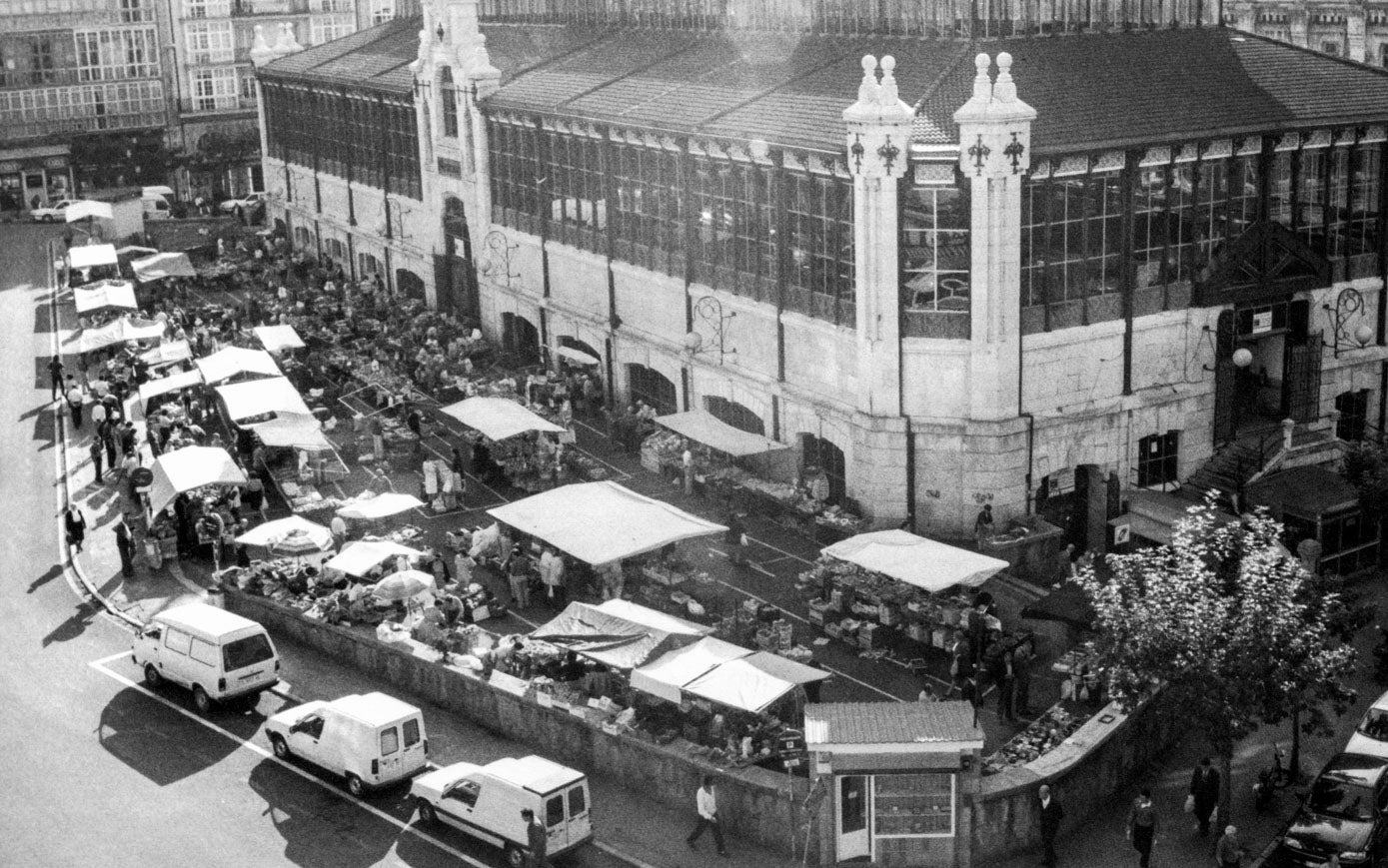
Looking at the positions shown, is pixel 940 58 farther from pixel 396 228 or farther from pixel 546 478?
pixel 396 228

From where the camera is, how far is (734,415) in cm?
5331

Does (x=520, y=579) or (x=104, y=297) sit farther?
(x=104, y=297)

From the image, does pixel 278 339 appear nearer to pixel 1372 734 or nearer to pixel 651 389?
pixel 651 389

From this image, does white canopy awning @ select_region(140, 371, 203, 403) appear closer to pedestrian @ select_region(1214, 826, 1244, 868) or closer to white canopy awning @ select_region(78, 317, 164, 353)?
white canopy awning @ select_region(78, 317, 164, 353)

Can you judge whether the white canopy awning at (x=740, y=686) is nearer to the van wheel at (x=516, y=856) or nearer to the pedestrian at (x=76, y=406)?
the van wheel at (x=516, y=856)

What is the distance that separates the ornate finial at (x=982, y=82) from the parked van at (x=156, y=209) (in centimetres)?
7157

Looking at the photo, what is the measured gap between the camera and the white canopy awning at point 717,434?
159 feet

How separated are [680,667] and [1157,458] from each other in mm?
19167

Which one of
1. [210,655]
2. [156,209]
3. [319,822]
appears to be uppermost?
[156,209]

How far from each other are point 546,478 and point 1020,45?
18915 mm

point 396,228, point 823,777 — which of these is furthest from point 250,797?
point 396,228

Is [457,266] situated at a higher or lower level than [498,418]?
higher

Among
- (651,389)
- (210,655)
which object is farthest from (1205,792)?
(651,389)

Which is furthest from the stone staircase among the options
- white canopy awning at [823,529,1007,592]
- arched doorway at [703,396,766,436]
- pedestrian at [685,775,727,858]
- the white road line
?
the white road line
